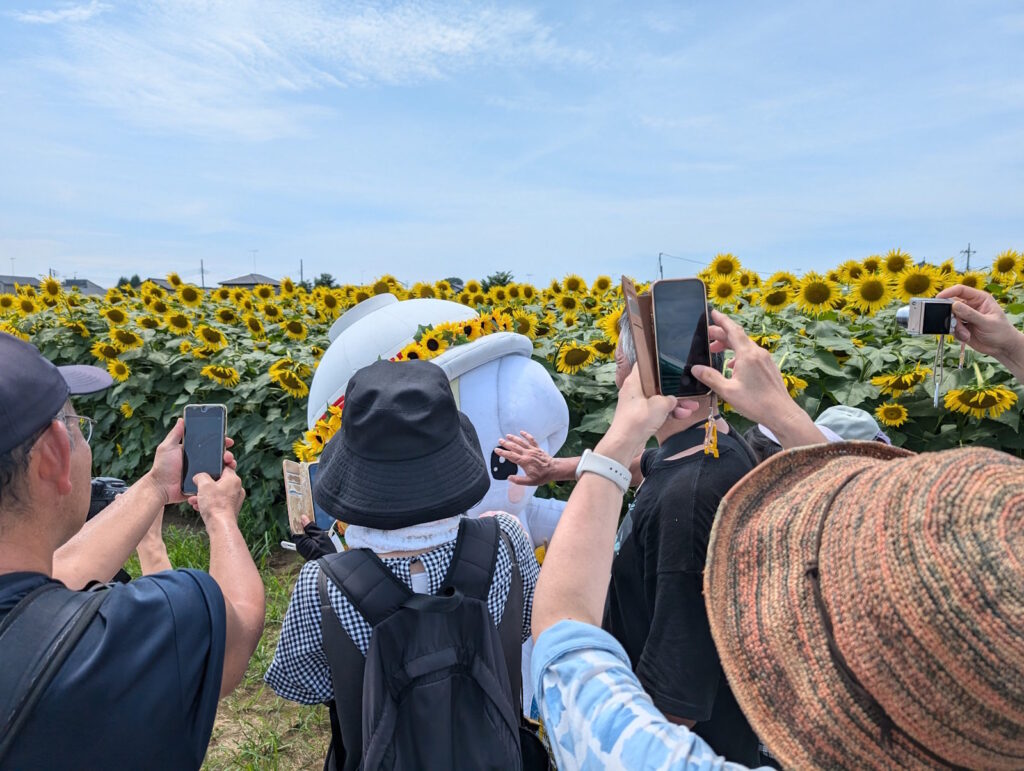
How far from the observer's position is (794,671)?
812 mm

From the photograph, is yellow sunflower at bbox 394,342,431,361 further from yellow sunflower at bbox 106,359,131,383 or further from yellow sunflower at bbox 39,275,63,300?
yellow sunflower at bbox 39,275,63,300

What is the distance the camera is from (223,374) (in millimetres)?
5168

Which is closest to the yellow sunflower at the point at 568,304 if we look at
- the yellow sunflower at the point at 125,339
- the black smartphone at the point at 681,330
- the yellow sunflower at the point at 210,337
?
the yellow sunflower at the point at 210,337

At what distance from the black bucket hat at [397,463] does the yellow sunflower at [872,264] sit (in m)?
4.62

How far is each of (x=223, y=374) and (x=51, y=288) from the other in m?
3.88

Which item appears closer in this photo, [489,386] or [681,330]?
[681,330]

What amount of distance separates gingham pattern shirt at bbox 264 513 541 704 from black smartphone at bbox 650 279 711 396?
58 centimetres

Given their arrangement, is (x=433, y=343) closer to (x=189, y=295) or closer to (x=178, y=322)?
(x=178, y=322)

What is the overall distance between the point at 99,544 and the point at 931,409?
352cm

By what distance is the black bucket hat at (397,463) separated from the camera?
148 centimetres

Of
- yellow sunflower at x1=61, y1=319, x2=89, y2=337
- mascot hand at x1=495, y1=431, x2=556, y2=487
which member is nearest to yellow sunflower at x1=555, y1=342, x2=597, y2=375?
mascot hand at x1=495, y1=431, x2=556, y2=487

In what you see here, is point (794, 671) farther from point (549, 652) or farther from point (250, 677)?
point (250, 677)

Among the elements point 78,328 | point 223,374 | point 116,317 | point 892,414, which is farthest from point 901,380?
point 78,328

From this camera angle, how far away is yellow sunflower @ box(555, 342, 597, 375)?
403 cm
